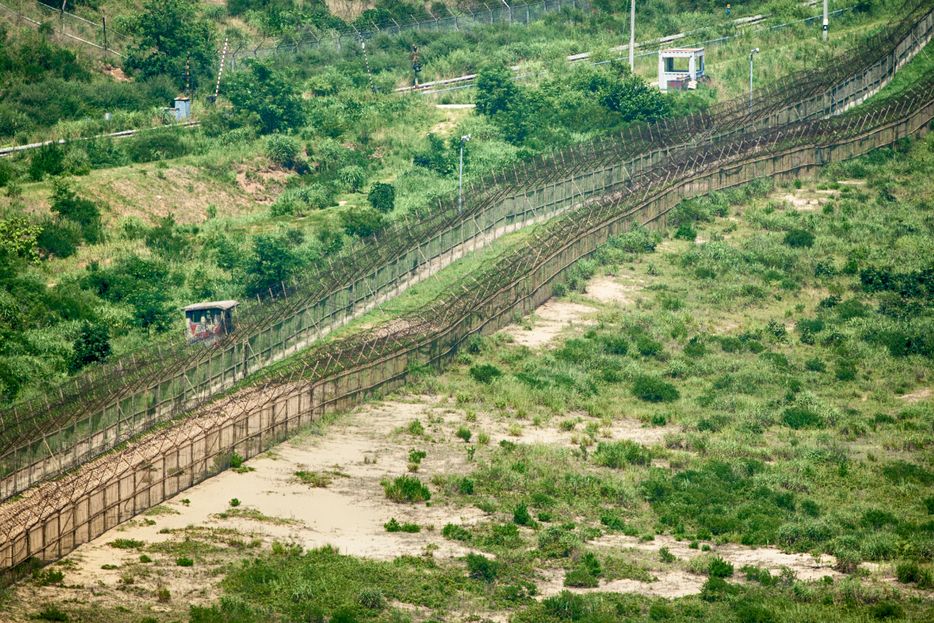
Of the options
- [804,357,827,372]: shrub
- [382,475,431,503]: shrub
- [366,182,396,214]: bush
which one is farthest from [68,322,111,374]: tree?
[804,357,827,372]: shrub

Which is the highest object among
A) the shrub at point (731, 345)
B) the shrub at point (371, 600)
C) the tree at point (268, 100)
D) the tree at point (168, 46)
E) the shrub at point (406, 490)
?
the tree at point (168, 46)

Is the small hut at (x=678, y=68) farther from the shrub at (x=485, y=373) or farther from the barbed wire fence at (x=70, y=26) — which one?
the shrub at (x=485, y=373)

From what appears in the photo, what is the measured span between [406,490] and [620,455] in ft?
29.4

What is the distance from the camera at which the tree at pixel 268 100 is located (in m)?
93.8

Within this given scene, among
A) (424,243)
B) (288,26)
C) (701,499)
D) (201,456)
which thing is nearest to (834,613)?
(701,499)

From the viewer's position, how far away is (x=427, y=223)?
234 ft

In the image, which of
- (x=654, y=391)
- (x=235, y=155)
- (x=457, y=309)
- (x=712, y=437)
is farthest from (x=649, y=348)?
(x=235, y=155)

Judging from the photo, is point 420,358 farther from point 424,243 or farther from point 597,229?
point 597,229

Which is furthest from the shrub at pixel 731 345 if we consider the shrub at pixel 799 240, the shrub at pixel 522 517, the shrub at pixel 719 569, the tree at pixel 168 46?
the tree at pixel 168 46

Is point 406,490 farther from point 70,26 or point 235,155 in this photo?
point 70,26

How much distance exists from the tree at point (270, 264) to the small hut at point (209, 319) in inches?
306

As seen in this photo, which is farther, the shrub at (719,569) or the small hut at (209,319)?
the small hut at (209,319)

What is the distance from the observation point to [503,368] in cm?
5822

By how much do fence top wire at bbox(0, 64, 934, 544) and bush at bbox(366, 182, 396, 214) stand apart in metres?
10.8
